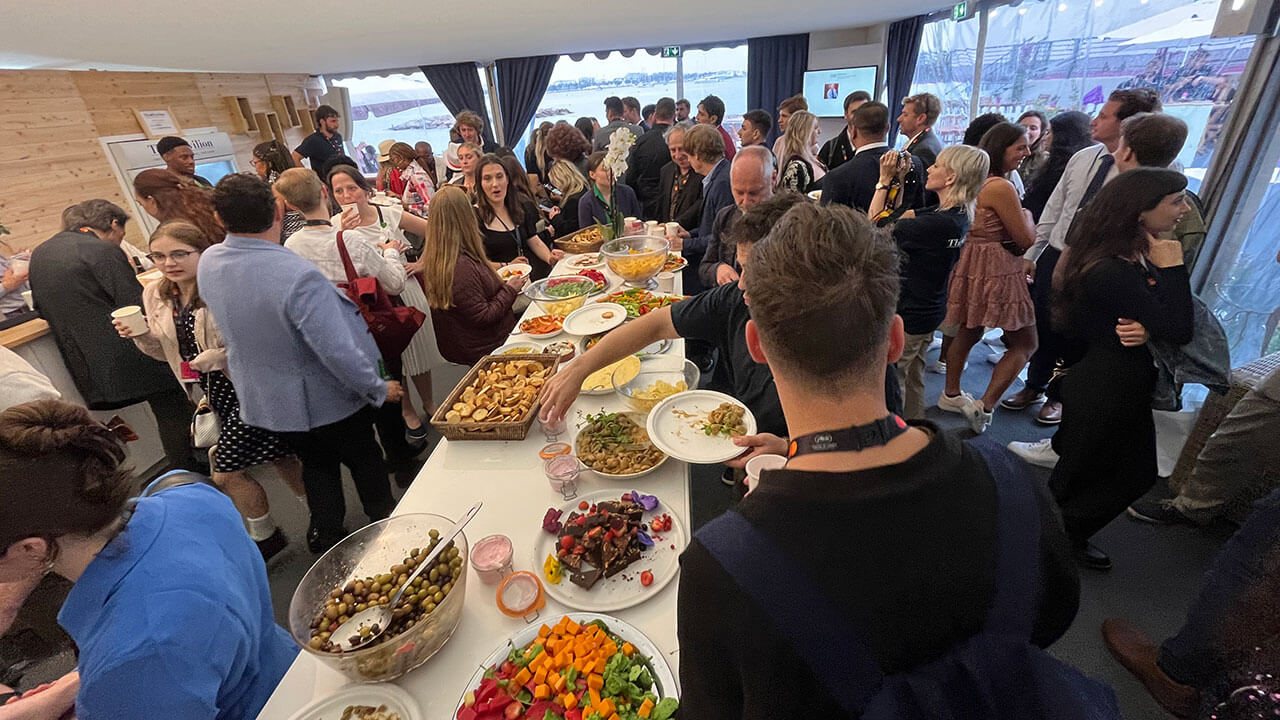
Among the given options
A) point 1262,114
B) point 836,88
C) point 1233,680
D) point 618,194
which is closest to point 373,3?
point 618,194

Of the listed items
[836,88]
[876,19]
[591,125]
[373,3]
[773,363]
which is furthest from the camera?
[836,88]

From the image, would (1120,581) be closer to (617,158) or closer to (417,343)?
(617,158)

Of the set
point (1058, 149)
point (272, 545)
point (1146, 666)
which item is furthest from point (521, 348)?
point (1058, 149)

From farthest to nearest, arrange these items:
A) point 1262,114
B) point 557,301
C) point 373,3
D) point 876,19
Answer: point 876,19 < point 373,3 < point 557,301 < point 1262,114

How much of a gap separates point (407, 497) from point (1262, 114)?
4147 mm

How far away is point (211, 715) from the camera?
91 centimetres

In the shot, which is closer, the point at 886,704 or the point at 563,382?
the point at 886,704

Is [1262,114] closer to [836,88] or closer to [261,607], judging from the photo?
[261,607]

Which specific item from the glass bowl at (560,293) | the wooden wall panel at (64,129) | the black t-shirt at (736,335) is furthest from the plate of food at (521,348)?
the wooden wall panel at (64,129)

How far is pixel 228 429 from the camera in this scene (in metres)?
2.19

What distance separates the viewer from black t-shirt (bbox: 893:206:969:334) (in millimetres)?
2512

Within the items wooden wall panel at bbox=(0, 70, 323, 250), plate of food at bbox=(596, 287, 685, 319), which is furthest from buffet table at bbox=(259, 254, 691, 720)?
wooden wall panel at bbox=(0, 70, 323, 250)

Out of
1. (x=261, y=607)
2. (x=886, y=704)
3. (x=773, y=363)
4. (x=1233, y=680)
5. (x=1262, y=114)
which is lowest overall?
(x=1233, y=680)

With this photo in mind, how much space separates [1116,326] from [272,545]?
12.4ft
